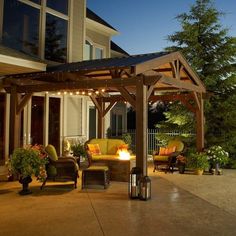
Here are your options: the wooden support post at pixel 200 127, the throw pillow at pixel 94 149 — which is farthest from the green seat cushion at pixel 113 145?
the wooden support post at pixel 200 127

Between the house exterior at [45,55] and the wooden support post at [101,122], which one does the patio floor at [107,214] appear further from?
the wooden support post at [101,122]

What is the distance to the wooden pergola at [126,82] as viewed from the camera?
7078mm

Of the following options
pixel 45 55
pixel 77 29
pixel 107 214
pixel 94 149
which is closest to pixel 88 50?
pixel 77 29

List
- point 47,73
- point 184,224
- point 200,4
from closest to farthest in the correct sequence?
point 184,224, point 47,73, point 200,4

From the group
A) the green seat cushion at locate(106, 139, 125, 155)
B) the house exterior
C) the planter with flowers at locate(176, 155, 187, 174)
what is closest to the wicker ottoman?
the green seat cushion at locate(106, 139, 125, 155)

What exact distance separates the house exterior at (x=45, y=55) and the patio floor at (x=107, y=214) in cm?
300

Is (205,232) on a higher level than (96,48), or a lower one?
lower

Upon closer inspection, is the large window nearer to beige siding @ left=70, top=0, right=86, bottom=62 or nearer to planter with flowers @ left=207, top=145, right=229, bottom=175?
beige siding @ left=70, top=0, right=86, bottom=62

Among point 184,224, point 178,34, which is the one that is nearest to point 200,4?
point 178,34

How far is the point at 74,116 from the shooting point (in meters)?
12.1

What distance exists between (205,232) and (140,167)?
7.96 ft

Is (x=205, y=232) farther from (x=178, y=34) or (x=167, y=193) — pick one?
(x=178, y=34)

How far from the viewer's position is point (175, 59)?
28.0 feet

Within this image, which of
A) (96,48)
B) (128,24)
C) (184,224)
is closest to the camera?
(184,224)
